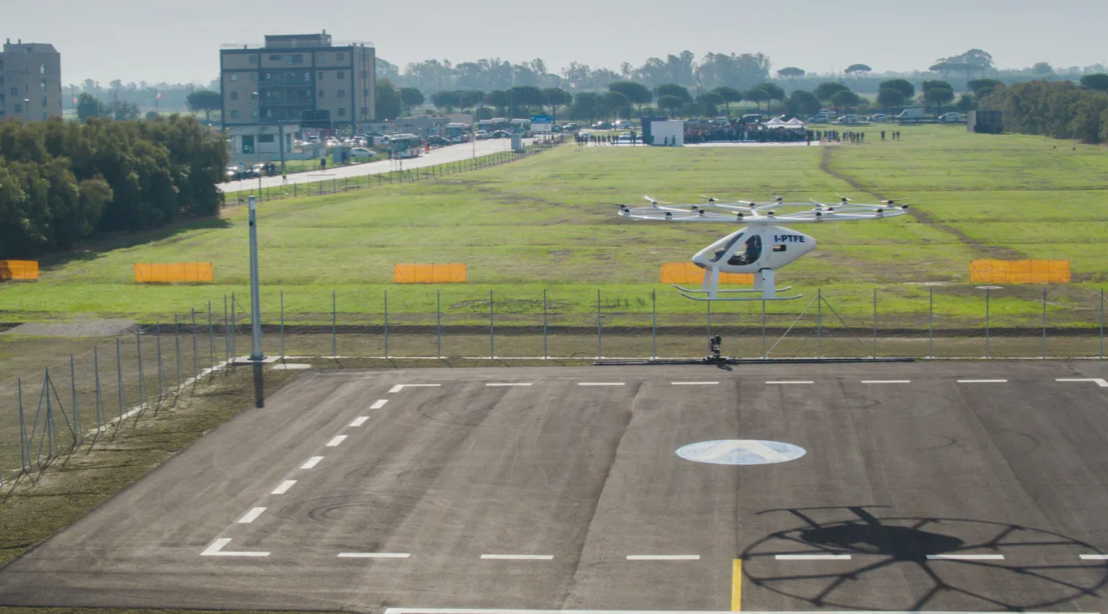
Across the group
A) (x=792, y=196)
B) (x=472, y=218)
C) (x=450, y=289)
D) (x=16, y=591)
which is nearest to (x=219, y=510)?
(x=16, y=591)

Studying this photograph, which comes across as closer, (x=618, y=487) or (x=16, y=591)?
(x=16, y=591)

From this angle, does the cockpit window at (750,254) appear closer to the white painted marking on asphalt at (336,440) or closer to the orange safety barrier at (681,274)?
the white painted marking on asphalt at (336,440)

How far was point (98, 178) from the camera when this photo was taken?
9775cm

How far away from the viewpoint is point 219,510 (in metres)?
35.8

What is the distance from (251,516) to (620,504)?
10115 mm

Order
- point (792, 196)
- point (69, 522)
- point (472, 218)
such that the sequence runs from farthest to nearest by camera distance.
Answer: point (792, 196) < point (472, 218) < point (69, 522)

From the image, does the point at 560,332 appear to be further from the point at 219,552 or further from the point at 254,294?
the point at 219,552

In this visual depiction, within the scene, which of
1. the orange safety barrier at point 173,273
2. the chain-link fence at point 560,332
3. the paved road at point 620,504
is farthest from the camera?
the orange safety barrier at point 173,273

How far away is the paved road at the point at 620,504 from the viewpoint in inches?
1172

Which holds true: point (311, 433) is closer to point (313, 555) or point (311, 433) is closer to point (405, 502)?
point (405, 502)

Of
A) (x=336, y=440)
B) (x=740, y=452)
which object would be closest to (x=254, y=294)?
(x=336, y=440)

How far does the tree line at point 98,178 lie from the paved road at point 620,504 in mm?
45650

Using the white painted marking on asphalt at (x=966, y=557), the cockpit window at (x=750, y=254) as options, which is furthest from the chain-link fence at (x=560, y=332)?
the white painted marking on asphalt at (x=966, y=557)

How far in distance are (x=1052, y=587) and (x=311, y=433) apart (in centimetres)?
2488
